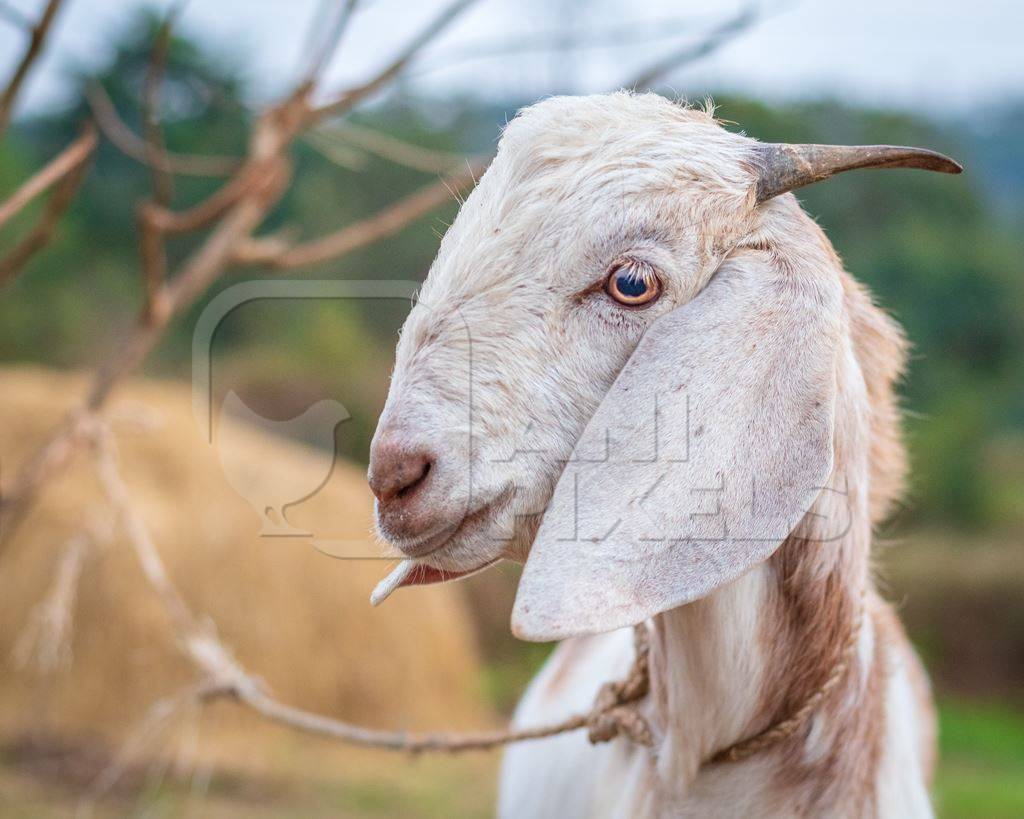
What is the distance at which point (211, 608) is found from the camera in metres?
7.96

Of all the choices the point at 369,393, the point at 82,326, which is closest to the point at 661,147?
the point at 369,393

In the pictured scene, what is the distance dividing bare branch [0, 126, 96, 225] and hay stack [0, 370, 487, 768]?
4.74 m

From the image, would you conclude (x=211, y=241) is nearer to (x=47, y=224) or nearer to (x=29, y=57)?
(x=47, y=224)

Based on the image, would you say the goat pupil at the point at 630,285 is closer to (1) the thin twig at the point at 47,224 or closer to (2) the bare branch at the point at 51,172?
(2) the bare branch at the point at 51,172

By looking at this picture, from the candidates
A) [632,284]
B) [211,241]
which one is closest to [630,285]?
[632,284]

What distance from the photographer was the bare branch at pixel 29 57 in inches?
110

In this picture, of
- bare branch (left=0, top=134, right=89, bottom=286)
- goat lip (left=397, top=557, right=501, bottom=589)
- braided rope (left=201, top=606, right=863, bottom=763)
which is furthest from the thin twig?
goat lip (left=397, top=557, right=501, bottom=589)

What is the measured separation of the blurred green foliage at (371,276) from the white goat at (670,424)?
1196 centimetres

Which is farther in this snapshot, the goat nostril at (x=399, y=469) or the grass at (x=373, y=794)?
the grass at (x=373, y=794)

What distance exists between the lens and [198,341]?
338 centimetres

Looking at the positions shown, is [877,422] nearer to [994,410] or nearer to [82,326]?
[82,326]

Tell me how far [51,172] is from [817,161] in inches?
70.0

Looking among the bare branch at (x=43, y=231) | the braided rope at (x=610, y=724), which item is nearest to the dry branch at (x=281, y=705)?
the braided rope at (x=610, y=724)

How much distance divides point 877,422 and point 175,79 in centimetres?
1817
